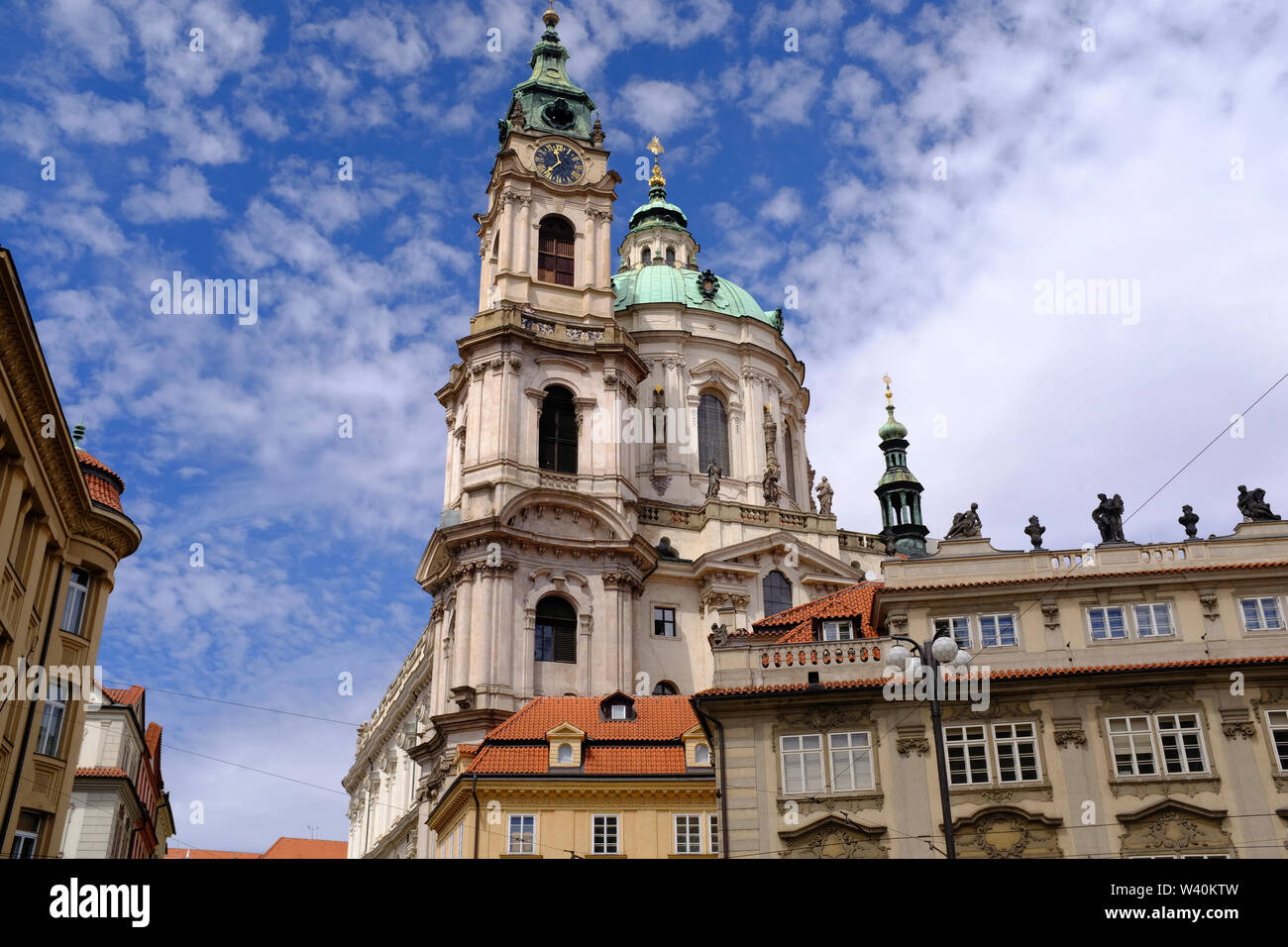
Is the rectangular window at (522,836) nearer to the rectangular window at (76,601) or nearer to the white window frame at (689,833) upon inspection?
the white window frame at (689,833)

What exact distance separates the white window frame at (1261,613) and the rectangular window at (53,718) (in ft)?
95.1

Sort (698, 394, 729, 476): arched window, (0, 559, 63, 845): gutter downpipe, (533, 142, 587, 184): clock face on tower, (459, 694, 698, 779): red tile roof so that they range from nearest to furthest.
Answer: (0, 559, 63, 845): gutter downpipe, (459, 694, 698, 779): red tile roof, (533, 142, 587, 184): clock face on tower, (698, 394, 729, 476): arched window

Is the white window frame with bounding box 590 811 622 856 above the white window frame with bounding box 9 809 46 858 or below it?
above

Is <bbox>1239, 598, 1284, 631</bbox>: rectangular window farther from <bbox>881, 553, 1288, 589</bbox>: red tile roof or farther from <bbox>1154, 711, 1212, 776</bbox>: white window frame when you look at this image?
<bbox>1154, 711, 1212, 776</bbox>: white window frame

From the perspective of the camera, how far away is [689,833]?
3631 centimetres

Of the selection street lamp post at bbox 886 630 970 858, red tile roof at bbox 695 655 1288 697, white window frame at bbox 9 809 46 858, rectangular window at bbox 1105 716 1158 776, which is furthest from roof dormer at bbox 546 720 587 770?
street lamp post at bbox 886 630 970 858

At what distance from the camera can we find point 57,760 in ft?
105

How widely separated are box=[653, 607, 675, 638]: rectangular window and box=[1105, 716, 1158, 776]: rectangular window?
26.1m

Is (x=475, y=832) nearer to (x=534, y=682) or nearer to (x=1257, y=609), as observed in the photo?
(x=534, y=682)

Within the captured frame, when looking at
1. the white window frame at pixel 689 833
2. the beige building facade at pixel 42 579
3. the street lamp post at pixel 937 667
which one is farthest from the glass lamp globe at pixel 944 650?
the beige building facade at pixel 42 579

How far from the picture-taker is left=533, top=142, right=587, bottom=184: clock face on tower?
62.3 metres

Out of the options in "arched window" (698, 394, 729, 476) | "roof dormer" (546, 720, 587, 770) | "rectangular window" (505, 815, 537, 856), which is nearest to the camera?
"rectangular window" (505, 815, 537, 856)

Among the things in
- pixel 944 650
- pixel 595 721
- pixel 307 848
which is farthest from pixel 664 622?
pixel 307 848

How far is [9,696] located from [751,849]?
54.8ft
